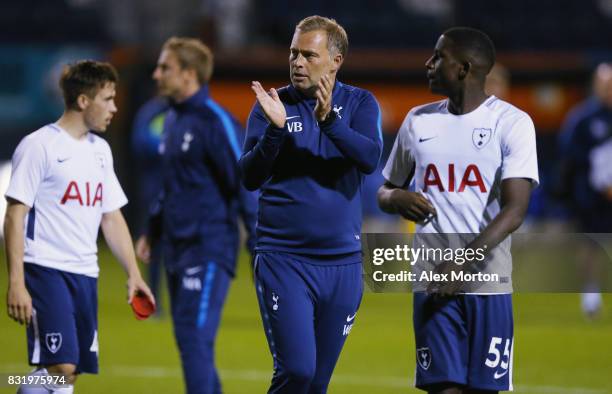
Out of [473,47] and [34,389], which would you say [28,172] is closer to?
[34,389]

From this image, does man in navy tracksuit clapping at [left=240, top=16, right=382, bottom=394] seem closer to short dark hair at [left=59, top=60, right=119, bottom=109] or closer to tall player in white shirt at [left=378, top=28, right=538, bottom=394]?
tall player in white shirt at [left=378, top=28, right=538, bottom=394]

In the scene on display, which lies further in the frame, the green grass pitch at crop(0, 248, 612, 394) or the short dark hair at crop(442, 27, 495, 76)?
the green grass pitch at crop(0, 248, 612, 394)

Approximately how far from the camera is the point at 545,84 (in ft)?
64.1

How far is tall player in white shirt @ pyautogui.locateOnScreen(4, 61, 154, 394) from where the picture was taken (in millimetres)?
5844

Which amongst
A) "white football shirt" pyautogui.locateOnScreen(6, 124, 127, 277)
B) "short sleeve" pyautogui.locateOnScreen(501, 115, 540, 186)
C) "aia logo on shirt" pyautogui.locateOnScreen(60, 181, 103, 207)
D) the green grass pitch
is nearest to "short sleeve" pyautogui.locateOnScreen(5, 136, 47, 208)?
"white football shirt" pyautogui.locateOnScreen(6, 124, 127, 277)

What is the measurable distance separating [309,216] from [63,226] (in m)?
1.32

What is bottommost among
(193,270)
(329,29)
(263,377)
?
(263,377)

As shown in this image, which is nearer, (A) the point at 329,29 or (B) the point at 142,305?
(A) the point at 329,29

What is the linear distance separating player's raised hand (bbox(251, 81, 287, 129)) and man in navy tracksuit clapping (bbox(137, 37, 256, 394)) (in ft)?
6.62

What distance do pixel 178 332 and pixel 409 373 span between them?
281cm

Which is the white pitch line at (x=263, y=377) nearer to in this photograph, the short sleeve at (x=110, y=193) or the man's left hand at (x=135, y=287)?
the man's left hand at (x=135, y=287)

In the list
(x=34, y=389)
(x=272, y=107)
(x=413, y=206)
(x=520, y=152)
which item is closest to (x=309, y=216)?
(x=413, y=206)

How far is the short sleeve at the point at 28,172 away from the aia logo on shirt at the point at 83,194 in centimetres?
15

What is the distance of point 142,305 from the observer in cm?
624
